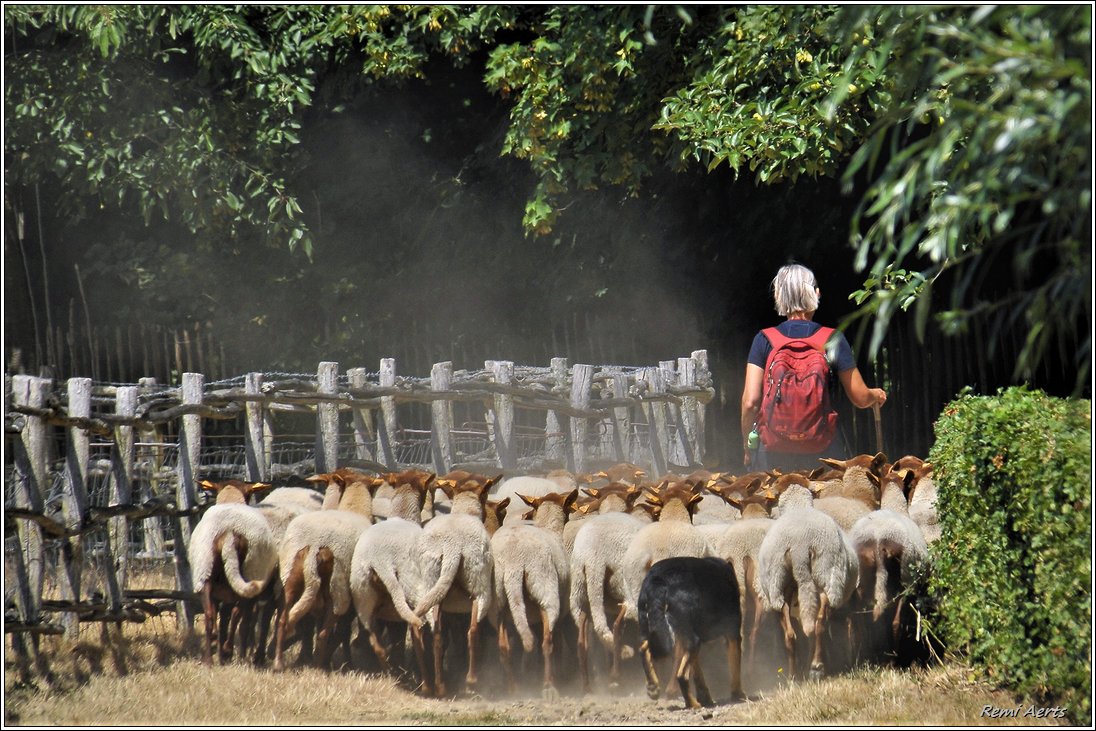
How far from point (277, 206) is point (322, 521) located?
5.53m

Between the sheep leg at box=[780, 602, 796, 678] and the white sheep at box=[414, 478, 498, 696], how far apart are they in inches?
54.7

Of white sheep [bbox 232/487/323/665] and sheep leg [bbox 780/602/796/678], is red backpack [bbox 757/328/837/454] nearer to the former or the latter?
sheep leg [bbox 780/602/796/678]

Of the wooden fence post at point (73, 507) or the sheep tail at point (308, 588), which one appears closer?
the sheep tail at point (308, 588)

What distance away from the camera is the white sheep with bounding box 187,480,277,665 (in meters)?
6.64

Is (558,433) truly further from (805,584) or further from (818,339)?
(805,584)

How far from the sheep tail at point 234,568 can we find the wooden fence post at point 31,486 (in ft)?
2.83

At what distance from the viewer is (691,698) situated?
570 centimetres

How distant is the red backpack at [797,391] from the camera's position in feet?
22.8

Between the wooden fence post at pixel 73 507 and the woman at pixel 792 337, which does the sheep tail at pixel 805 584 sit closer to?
the woman at pixel 792 337

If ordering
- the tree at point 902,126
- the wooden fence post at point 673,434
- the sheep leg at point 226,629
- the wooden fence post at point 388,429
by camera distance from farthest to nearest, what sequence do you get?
1. the wooden fence post at point 673,434
2. the wooden fence post at point 388,429
3. the sheep leg at point 226,629
4. the tree at point 902,126

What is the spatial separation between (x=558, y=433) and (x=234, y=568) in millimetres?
4914

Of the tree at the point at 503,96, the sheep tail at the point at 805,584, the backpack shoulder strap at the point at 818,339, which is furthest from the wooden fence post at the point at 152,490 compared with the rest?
the sheep tail at the point at 805,584

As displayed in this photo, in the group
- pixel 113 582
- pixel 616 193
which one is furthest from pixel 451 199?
pixel 113 582

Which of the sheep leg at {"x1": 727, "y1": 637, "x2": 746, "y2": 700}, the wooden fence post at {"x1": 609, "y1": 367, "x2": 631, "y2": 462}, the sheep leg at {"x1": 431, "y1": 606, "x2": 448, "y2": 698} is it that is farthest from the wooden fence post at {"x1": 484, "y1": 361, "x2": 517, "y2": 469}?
the sheep leg at {"x1": 727, "y1": 637, "x2": 746, "y2": 700}
